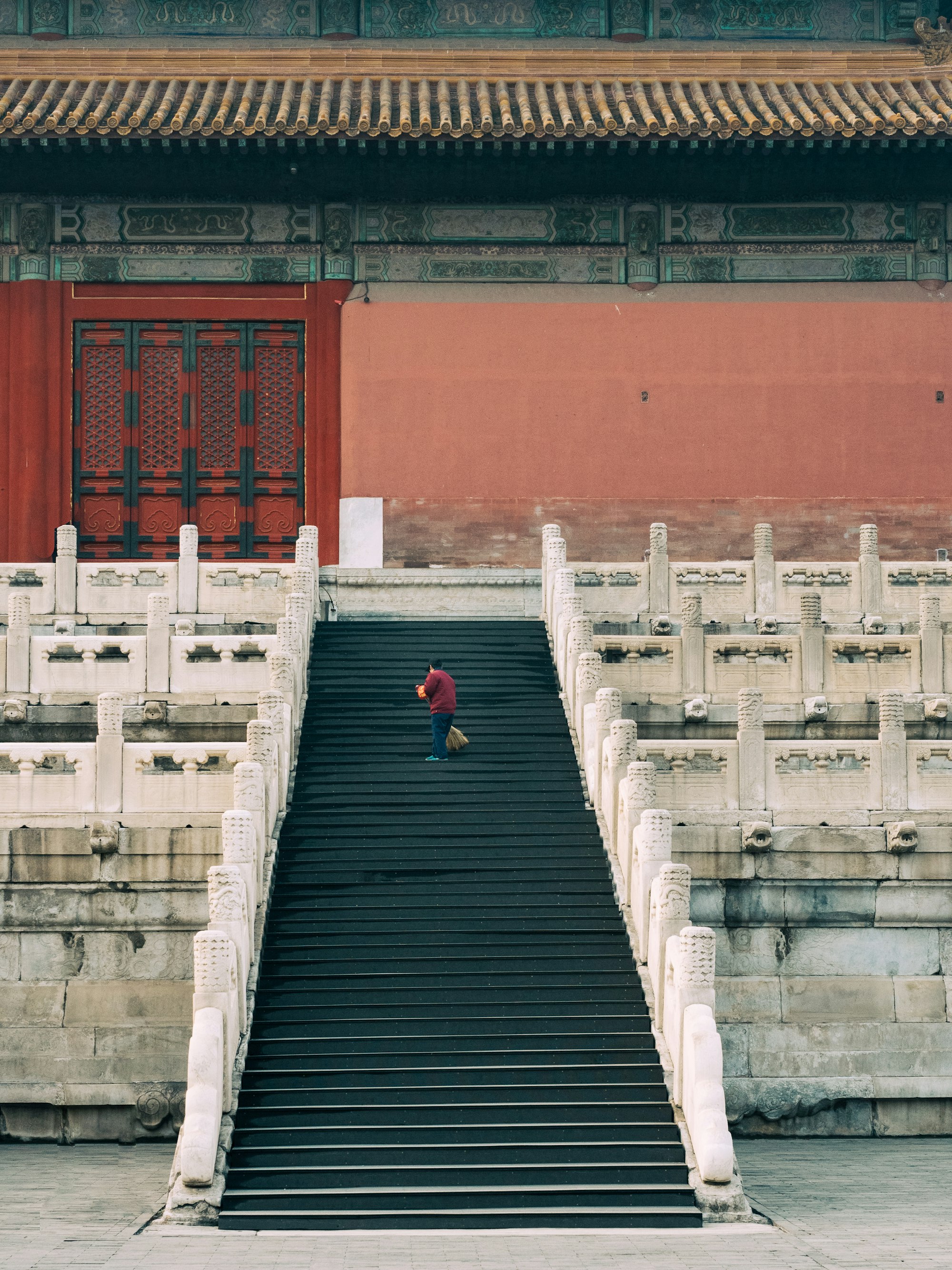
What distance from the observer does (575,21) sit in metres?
25.5

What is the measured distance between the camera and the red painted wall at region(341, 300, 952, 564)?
2405cm

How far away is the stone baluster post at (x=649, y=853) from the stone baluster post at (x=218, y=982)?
317cm

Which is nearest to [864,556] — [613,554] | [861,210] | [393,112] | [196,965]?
[613,554]

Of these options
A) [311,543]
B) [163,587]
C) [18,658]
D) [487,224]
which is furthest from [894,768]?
[487,224]

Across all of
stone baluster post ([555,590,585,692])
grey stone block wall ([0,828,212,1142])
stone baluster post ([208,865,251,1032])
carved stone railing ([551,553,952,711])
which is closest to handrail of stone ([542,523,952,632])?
stone baluster post ([555,590,585,692])

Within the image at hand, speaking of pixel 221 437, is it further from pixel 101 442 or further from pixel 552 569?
pixel 552 569

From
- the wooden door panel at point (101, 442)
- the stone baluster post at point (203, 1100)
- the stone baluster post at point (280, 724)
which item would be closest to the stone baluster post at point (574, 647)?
the stone baluster post at point (280, 724)

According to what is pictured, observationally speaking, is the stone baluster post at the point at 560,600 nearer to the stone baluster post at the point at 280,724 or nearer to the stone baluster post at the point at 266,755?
the stone baluster post at the point at 280,724

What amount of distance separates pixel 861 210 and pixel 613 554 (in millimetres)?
5454

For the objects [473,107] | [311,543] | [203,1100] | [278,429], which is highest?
[473,107]

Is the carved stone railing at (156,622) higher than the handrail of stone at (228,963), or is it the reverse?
the carved stone railing at (156,622)

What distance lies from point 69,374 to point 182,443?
1682mm

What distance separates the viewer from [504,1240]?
37.7 ft

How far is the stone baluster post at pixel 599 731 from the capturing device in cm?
1587
